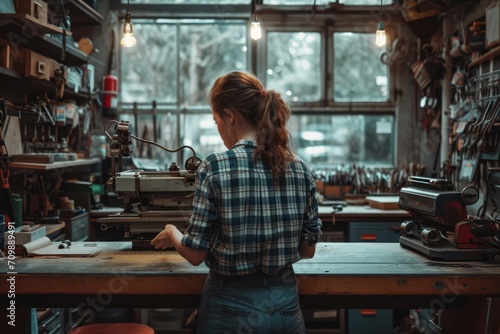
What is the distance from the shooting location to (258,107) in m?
1.85

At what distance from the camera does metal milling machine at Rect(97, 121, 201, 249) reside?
262 centimetres

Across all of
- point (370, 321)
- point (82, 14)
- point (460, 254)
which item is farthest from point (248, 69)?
point (460, 254)

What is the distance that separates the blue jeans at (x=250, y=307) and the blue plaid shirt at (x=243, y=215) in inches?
2.1

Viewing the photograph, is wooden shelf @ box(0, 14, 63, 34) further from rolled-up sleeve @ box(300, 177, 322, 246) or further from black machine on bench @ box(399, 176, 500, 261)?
black machine on bench @ box(399, 176, 500, 261)

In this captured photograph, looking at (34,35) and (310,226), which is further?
(34,35)

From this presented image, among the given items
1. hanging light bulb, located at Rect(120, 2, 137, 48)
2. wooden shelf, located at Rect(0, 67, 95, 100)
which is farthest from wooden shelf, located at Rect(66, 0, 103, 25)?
hanging light bulb, located at Rect(120, 2, 137, 48)

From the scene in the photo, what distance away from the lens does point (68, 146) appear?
179 inches

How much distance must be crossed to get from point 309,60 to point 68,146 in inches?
91.3

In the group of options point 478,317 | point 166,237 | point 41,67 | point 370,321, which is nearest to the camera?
point 166,237

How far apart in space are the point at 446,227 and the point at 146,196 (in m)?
1.42

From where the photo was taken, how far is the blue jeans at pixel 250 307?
1797 millimetres

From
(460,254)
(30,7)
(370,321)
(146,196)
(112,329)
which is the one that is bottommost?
(370,321)

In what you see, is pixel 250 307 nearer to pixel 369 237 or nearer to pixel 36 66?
pixel 36 66

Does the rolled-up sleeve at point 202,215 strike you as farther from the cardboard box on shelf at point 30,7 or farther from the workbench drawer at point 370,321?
the workbench drawer at point 370,321
